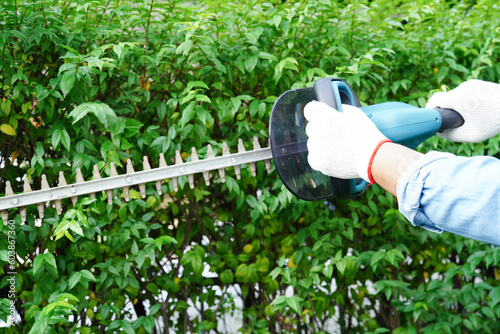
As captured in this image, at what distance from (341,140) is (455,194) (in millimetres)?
438

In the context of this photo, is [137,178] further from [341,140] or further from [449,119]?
[449,119]

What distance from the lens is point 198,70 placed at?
2256mm

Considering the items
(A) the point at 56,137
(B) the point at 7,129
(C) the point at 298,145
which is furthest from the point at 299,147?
(B) the point at 7,129

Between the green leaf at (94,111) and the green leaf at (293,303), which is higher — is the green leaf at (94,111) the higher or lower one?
the higher one

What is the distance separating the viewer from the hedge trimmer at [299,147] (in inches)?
56.9

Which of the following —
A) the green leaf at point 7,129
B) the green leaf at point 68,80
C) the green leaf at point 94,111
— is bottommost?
the green leaf at point 7,129

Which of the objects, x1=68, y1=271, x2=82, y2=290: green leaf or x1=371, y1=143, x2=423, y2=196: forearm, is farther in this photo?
x1=68, y1=271, x2=82, y2=290: green leaf

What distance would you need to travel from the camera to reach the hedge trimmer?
4.75ft

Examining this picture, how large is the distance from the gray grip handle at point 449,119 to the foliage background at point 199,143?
38 cm

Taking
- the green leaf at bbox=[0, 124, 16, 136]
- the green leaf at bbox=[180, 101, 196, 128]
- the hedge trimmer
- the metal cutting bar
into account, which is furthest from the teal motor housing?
the green leaf at bbox=[0, 124, 16, 136]

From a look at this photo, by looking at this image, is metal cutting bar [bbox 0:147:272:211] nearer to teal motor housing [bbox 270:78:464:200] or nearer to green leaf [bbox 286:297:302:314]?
teal motor housing [bbox 270:78:464:200]

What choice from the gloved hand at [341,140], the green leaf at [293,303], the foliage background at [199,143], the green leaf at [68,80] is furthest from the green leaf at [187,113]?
the green leaf at [293,303]

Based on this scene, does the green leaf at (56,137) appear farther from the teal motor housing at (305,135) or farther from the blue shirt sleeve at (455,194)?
the blue shirt sleeve at (455,194)

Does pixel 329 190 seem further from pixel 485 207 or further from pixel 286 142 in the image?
pixel 485 207
